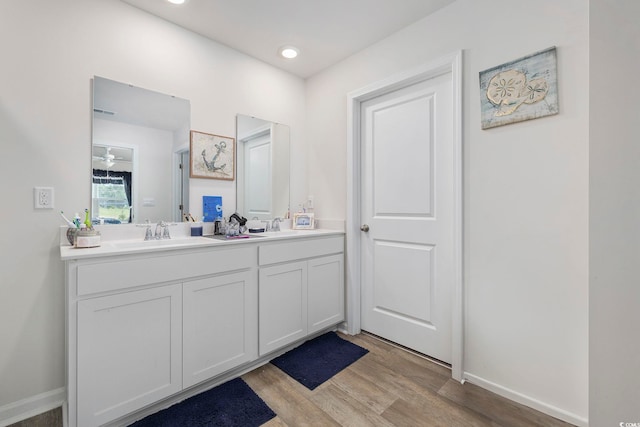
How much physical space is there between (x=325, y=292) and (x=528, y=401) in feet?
4.73

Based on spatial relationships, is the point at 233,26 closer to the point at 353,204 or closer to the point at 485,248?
the point at 353,204

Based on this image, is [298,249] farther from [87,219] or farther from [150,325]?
[87,219]

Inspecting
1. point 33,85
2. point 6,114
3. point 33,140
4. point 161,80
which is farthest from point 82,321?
point 161,80

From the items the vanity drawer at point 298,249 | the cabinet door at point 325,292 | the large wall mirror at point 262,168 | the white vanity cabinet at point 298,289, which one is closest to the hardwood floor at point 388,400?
the white vanity cabinet at point 298,289

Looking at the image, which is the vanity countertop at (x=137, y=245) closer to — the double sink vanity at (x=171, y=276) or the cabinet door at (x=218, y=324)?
the double sink vanity at (x=171, y=276)

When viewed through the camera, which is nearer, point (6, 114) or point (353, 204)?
point (6, 114)

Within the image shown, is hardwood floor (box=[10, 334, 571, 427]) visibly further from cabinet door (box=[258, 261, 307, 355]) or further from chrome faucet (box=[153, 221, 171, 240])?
chrome faucet (box=[153, 221, 171, 240])

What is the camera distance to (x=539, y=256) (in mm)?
1551

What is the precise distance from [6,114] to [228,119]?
4.19 feet

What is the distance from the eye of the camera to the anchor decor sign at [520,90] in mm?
1494

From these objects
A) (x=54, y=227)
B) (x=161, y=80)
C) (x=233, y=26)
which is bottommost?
(x=54, y=227)

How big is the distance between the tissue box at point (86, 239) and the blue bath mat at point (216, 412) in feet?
3.20

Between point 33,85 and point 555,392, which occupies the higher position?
point 33,85

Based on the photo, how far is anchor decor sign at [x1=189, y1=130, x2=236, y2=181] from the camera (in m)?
2.16
